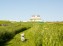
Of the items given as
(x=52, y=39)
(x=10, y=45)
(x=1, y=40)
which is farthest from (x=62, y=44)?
(x=1, y=40)

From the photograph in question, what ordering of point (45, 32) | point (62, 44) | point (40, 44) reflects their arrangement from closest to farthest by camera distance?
point (62, 44) → point (45, 32) → point (40, 44)

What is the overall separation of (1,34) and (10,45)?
4470mm

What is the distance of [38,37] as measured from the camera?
75.7 feet

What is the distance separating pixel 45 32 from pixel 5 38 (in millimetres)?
16955

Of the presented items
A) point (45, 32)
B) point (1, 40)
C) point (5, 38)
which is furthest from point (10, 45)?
point (45, 32)

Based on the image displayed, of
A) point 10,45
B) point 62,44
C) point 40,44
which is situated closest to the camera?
point 62,44

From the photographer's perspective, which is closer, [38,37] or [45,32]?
[45,32]

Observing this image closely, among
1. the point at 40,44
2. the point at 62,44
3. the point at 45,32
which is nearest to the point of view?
the point at 62,44

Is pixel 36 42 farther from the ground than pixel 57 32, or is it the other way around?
pixel 57 32

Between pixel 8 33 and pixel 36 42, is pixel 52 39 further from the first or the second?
pixel 8 33

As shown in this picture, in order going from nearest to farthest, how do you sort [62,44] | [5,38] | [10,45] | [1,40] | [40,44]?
[62,44], [40,44], [10,45], [1,40], [5,38]

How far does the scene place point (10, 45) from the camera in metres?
28.8

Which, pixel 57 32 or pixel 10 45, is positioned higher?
pixel 57 32

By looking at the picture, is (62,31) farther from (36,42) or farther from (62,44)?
(36,42)
